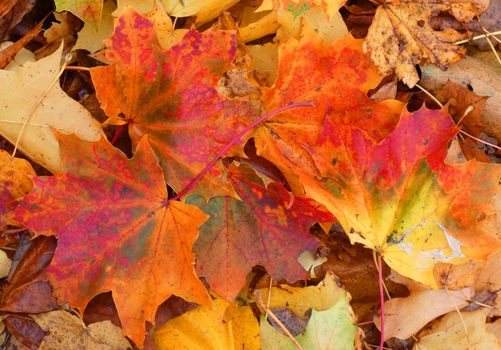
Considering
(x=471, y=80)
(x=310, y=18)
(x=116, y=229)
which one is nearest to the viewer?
(x=116, y=229)

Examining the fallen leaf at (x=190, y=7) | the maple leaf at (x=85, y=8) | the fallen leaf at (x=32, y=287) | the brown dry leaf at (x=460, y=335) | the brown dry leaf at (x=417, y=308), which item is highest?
the maple leaf at (x=85, y=8)

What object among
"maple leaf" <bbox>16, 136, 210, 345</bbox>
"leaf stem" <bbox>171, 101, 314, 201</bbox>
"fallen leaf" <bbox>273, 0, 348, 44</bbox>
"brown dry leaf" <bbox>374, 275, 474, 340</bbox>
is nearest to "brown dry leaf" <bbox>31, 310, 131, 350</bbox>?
"maple leaf" <bbox>16, 136, 210, 345</bbox>

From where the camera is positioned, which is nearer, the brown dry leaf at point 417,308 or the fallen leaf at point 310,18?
the fallen leaf at point 310,18

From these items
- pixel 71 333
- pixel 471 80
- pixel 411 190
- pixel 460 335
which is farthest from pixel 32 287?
pixel 471 80

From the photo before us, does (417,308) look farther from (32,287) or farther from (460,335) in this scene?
(32,287)

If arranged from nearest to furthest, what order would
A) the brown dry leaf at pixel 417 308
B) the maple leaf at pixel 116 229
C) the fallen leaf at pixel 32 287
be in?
the maple leaf at pixel 116 229 < the fallen leaf at pixel 32 287 < the brown dry leaf at pixel 417 308

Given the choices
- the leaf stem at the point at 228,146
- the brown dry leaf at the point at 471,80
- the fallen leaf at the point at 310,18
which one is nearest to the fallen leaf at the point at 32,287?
the leaf stem at the point at 228,146

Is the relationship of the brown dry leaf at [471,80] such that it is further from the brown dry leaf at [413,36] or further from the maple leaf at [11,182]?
the maple leaf at [11,182]
